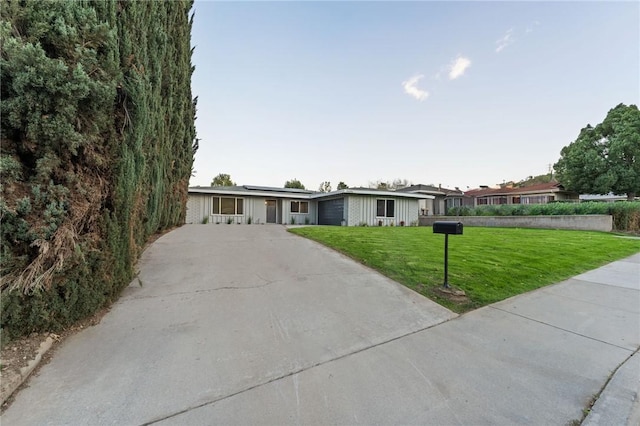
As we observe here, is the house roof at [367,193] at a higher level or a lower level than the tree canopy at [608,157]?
lower

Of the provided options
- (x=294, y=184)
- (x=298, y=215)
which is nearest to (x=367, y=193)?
(x=298, y=215)

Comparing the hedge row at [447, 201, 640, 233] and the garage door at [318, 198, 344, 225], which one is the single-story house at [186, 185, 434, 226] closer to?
the garage door at [318, 198, 344, 225]

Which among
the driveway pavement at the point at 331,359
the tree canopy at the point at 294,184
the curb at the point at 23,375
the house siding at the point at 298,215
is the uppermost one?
the tree canopy at the point at 294,184

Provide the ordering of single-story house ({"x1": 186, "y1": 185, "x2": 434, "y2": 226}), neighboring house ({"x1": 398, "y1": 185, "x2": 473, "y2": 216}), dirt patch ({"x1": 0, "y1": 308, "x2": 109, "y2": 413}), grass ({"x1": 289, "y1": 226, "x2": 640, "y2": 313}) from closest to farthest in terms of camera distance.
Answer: dirt patch ({"x1": 0, "y1": 308, "x2": 109, "y2": 413})
grass ({"x1": 289, "y1": 226, "x2": 640, "y2": 313})
single-story house ({"x1": 186, "y1": 185, "x2": 434, "y2": 226})
neighboring house ({"x1": 398, "y1": 185, "x2": 473, "y2": 216})

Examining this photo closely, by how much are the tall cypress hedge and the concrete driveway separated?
1.87 feet

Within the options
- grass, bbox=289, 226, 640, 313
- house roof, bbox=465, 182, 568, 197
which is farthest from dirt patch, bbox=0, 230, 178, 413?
house roof, bbox=465, 182, 568, 197

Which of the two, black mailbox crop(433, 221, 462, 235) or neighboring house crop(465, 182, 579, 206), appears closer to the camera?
black mailbox crop(433, 221, 462, 235)

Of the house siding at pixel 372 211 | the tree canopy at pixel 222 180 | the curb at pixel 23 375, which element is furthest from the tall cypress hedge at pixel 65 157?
the tree canopy at pixel 222 180

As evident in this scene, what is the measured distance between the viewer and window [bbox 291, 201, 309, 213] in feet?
65.9

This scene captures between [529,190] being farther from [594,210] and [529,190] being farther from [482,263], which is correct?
[482,263]

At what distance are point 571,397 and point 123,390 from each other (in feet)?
11.8

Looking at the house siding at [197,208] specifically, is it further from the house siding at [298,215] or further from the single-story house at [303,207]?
the house siding at [298,215]

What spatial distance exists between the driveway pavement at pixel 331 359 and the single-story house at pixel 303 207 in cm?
1293

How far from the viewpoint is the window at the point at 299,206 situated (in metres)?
20.1
